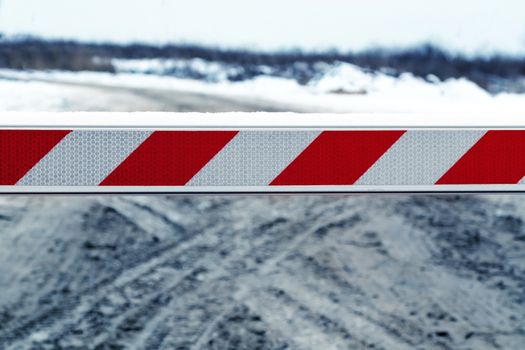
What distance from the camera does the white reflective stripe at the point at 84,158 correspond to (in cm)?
193

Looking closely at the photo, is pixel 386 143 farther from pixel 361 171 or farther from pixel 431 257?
pixel 431 257

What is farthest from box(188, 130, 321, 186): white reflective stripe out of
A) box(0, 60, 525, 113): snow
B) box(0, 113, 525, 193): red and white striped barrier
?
box(0, 60, 525, 113): snow

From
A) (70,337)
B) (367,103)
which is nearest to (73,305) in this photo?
(70,337)

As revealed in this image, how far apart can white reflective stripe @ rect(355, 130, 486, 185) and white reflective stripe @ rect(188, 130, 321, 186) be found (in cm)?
22

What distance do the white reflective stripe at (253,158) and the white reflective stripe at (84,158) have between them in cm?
21

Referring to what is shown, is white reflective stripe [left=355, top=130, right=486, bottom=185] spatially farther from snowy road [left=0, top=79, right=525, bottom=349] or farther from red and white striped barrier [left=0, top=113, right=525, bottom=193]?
snowy road [left=0, top=79, right=525, bottom=349]

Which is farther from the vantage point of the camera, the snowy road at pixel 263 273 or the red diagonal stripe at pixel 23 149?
the snowy road at pixel 263 273

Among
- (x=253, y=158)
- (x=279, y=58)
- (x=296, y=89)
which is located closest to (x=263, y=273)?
(x=253, y=158)

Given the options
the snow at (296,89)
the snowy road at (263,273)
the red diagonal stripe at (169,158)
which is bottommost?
the snowy road at (263,273)

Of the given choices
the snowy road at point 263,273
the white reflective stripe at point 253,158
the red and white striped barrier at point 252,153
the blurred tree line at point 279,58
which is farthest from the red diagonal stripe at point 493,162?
the blurred tree line at point 279,58

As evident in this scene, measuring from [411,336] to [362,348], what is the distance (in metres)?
0.24

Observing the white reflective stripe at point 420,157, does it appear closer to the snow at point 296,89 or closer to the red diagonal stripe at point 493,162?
the red diagonal stripe at point 493,162

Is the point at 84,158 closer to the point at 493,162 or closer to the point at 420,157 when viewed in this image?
the point at 420,157

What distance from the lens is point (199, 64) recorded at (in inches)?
237
